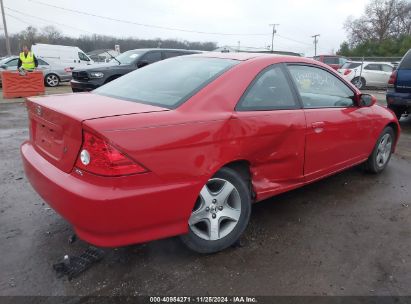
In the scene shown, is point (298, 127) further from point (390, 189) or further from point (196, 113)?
point (390, 189)

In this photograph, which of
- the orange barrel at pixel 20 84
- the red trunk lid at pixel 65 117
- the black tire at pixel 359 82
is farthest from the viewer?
the black tire at pixel 359 82

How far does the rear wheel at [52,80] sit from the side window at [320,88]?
16.7m

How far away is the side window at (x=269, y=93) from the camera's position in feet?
9.53


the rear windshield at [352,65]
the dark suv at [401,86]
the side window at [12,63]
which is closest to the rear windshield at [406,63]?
the dark suv at [401,86]

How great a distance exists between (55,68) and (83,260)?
17.4 meters

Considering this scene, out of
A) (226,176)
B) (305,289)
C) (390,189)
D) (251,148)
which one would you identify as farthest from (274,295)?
(390,189)

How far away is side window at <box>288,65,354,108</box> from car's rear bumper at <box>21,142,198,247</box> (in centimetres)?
166

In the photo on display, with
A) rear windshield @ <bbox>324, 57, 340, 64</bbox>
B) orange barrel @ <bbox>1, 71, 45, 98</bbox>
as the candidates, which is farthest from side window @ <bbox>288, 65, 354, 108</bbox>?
rear windshield @ <bbox>324, 57, 340, 64</bbox>

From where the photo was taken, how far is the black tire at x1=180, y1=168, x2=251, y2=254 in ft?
8.80

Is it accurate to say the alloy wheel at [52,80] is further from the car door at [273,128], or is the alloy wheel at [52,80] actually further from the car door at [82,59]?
the car door at [273,128]

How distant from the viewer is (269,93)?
3117 millimetres

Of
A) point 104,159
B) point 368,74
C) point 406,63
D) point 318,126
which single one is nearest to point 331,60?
point 368,74

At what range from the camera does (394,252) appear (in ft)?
9.57

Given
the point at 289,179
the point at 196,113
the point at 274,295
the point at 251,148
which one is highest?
the point at 196,113
